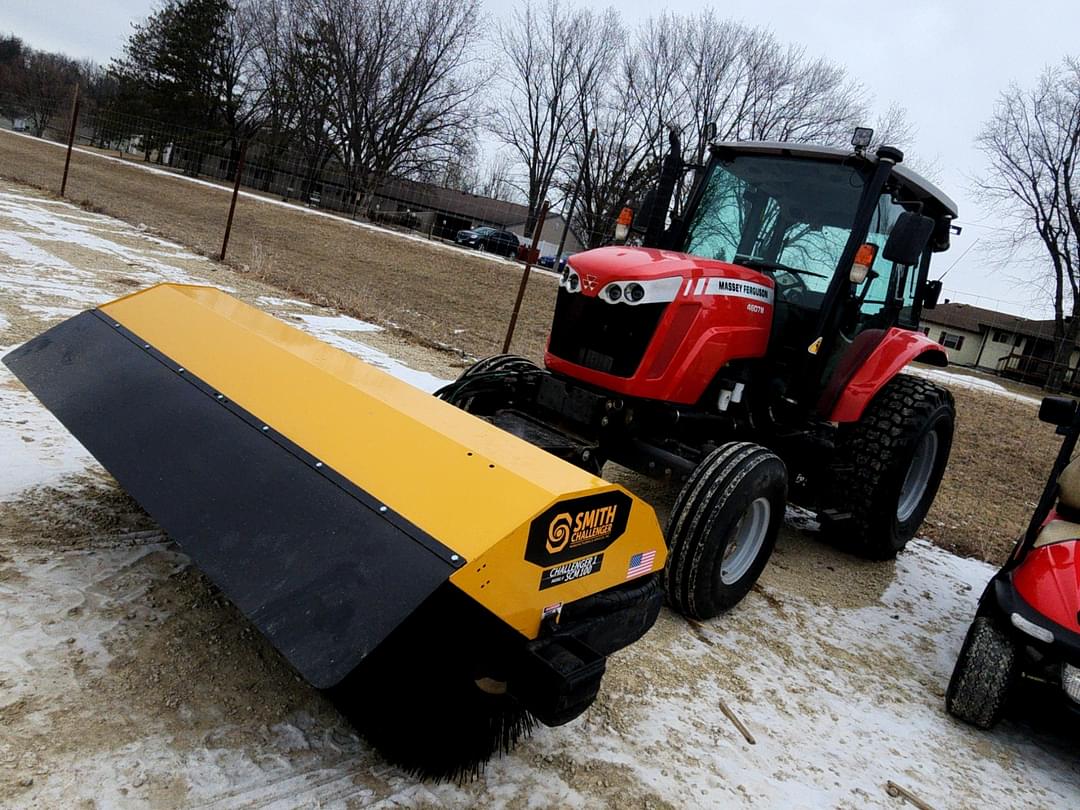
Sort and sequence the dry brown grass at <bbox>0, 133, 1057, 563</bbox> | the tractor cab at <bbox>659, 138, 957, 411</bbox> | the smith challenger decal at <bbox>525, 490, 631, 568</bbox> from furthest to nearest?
the dry brown grass at <bbox>0, 133, 1057, 563</bbox>
the tractor cab at <bbox>659, 138, 957, 411</bbox>
the smith challenger decal at <bbox>525, 490, 631, 568</bbox>

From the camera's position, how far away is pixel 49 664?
2291mm

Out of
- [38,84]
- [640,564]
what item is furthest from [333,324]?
[38,84]

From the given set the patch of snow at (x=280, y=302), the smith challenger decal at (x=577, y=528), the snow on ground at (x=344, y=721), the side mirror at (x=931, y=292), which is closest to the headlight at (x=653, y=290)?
the snow on ground at (x=344, y=721)

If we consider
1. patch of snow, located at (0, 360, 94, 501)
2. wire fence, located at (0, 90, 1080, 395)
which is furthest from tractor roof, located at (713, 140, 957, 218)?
wire fence, located at (0, 90, 1080, 395)

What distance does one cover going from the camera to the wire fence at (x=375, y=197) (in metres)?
28.6

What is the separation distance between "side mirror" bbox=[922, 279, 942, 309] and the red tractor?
0.36 metres

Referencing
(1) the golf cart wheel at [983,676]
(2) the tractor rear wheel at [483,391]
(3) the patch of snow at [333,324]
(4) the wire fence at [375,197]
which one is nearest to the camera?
(1) the golf cart wheel at [983,676]

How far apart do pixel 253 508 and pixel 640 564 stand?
119cm

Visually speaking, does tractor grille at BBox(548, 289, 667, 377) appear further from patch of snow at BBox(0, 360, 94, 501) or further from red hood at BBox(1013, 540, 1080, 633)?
patch of snow at BBox(0, 360, 94, 501)

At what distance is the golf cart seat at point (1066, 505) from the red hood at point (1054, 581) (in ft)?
0.45

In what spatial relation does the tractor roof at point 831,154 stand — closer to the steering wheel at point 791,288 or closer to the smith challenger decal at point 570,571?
the steering wheel at point 791,288

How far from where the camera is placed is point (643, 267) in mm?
3789

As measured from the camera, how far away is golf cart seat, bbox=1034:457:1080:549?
3512 millimetres

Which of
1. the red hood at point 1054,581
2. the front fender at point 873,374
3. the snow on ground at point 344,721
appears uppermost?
the front fender at point 873,374
